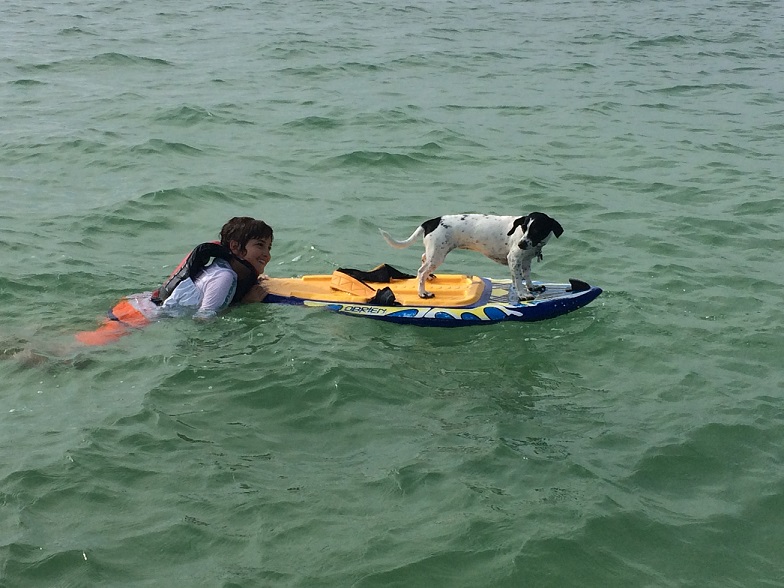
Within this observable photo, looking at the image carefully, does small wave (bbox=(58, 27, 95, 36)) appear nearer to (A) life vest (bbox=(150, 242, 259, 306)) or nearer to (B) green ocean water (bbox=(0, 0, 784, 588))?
(B) green ocean water (bbox=(0, 0, 784, 588))

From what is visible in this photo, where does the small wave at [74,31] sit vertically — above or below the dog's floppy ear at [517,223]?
below

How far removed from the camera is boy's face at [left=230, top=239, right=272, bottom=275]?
797 cm

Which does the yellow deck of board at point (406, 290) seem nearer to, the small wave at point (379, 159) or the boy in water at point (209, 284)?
the boy in water at point (209, 284)

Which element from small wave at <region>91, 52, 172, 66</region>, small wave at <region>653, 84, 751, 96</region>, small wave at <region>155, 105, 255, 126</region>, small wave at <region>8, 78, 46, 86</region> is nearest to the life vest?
small wave at <region>155, 105, 255, 126</region>

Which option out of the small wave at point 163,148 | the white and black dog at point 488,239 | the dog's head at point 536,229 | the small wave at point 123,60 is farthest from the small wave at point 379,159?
the small wave at point 123,60

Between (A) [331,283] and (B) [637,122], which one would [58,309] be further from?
(B) [637,122]

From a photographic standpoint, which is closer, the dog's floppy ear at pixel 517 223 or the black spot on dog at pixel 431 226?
the dog's floppy ear at pixel 517 223

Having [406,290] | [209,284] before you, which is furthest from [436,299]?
[209,284]

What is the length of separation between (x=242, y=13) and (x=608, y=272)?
16159 mm

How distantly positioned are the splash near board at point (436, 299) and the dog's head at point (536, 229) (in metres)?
0.65

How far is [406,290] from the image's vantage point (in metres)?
8.27

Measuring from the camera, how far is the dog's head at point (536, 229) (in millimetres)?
7320

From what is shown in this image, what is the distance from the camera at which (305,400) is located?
274 inches

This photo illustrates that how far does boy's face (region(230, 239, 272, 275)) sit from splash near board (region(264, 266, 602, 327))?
344 millimetres
